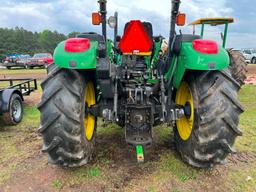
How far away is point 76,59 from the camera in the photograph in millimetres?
2855

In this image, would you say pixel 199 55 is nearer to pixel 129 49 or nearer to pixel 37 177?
pixel 129 49

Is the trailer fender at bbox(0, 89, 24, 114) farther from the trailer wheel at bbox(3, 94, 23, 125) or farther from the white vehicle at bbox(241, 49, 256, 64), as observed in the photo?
the white vehicle at bbox(241, 49, 256, 64)

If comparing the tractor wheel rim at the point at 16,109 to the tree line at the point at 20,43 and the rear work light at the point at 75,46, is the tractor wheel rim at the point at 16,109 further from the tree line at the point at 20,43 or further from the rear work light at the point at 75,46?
the tree line at the point at 20,43

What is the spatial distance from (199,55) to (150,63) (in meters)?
1.12

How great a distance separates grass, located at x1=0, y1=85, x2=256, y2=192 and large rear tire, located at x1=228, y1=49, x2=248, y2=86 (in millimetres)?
4331

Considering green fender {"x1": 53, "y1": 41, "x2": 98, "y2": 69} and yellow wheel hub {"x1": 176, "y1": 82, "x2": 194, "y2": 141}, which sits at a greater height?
→ green fender {"x1": 53, "y1": 41, "x2": 98, "y2": 69}

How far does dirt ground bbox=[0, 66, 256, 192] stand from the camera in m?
3.08

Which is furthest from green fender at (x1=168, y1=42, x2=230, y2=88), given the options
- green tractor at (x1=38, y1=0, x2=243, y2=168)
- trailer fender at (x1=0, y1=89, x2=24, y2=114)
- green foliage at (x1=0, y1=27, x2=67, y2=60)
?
green foliage at (x1=0, y1=27, x2=67, y2=60)

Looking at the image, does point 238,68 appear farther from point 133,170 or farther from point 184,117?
point 133,170

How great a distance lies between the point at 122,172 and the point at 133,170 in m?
0.15

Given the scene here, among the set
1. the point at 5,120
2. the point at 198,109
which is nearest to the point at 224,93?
the point at 198,109

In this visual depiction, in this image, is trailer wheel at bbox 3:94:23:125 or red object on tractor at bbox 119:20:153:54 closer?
red object on tractor at bbox 119:20:153:54

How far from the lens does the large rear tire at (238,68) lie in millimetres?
8523

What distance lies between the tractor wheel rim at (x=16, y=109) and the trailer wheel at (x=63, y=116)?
111 inches
